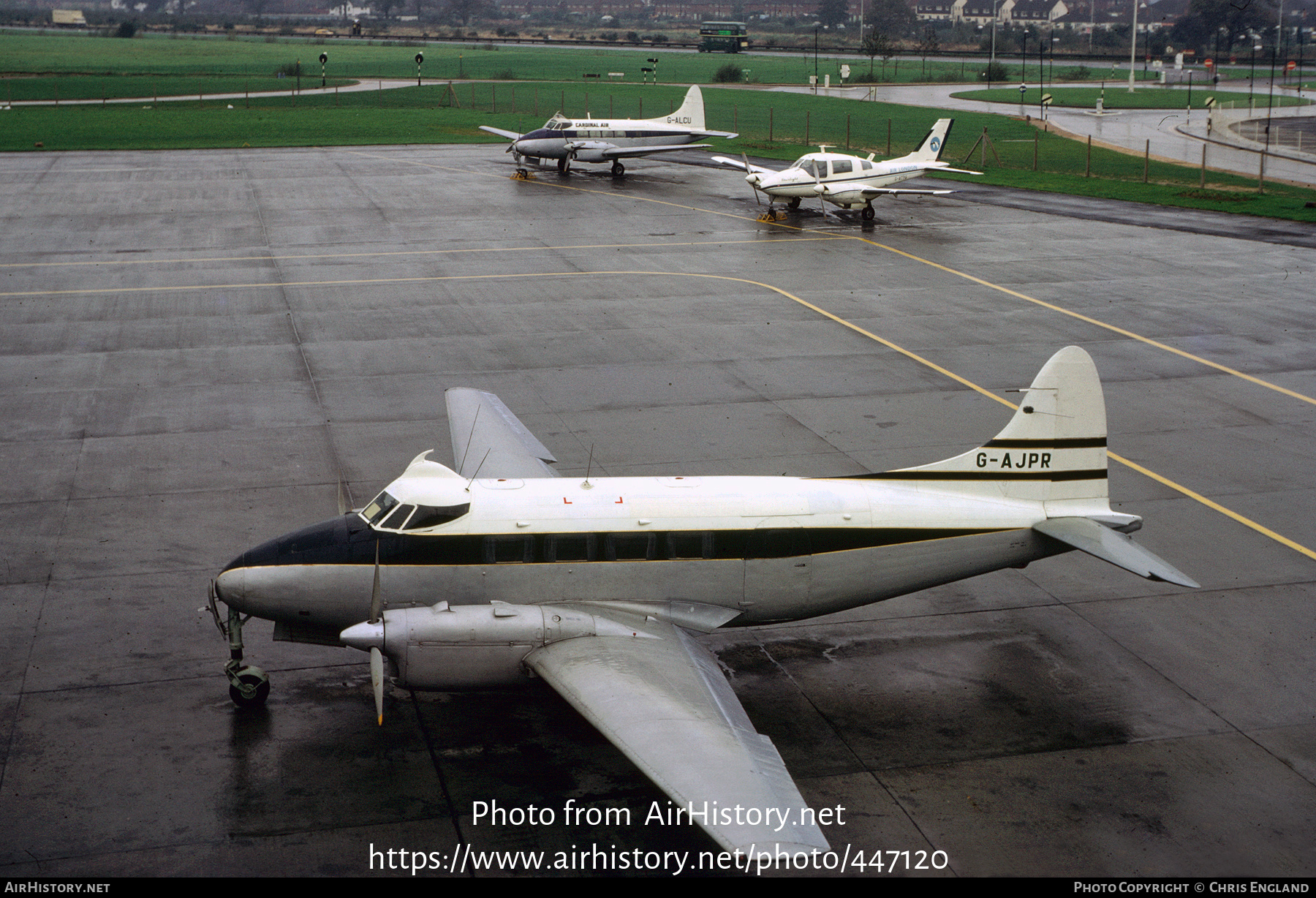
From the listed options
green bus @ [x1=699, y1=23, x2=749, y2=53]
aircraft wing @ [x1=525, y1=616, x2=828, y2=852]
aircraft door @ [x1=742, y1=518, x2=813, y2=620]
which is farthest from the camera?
green bus @ [x1=699, y1=23, x2=749, y2=53]

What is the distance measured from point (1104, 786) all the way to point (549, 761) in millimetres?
6329

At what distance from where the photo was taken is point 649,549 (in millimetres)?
14422

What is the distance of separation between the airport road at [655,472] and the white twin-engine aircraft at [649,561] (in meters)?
1.15

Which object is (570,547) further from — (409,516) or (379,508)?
(379,508)

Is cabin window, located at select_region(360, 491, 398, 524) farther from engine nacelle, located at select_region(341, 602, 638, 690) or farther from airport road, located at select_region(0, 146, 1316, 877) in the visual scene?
airport road, located at select_region(0, 146, 1316, 877)

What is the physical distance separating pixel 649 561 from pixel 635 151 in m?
50.7

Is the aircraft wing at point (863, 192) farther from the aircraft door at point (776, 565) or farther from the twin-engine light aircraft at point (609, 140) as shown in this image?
the aircraft door at point (776, 565)

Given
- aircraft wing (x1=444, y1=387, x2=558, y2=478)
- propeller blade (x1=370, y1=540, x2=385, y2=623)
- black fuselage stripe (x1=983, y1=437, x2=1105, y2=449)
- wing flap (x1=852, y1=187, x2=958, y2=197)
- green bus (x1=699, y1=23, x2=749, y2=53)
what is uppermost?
green bus (x1=699, y1=23, x2=749, y2=53)

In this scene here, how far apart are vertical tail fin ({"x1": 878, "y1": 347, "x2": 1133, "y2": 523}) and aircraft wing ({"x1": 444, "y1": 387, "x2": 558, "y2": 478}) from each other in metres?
5.65

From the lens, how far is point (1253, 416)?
2586 cm

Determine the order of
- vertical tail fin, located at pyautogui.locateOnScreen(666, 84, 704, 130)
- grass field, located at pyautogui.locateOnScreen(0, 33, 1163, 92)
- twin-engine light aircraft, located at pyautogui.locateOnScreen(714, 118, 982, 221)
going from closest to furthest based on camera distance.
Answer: twin-engine light aircraft, located at pyautogui.locateOnScreen(714, 118, 982, 221), vertical tail fin, located at pyautogui.locateOnScreen(666, 84, 704, 130), grass field, located at pyautogui.locateOnScreen(0, 33, 1163, 92)

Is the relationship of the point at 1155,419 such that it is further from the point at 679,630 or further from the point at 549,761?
the point at 549,761

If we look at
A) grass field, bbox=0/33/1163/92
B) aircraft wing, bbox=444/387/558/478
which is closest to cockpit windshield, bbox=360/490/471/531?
aircraft wing, bbox=444/387/558/478

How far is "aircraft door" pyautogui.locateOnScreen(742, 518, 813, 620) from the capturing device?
14719mm
